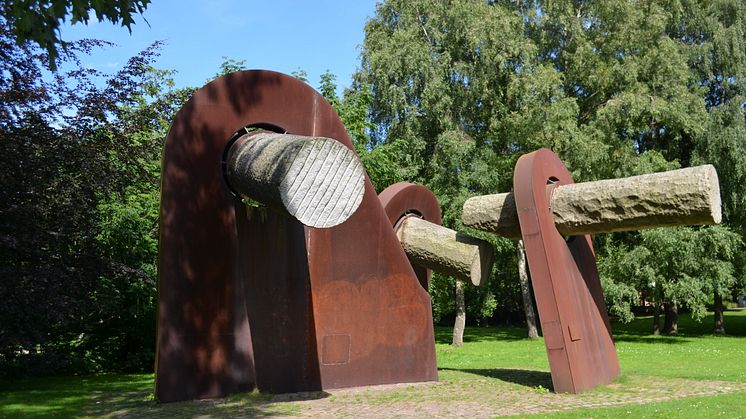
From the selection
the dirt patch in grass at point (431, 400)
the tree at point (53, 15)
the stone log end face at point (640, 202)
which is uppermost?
the tree at point (53, 15)

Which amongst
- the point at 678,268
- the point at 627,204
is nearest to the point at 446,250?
the point at 627,204

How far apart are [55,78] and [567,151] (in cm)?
1508

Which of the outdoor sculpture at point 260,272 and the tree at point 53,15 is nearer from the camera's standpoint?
the tree at point 53,15

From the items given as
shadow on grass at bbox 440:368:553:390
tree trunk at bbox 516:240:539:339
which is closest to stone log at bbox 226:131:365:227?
shadow on grass at bbox 440:368:553:390

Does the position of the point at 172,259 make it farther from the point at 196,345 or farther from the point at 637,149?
the point at 637,149

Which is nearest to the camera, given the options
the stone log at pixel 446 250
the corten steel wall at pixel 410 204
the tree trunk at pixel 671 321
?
the stone log at pixel 446 250

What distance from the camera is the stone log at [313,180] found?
231 inches

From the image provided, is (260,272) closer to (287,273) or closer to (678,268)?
(287,273)

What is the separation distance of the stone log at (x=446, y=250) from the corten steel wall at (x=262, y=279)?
81 cm

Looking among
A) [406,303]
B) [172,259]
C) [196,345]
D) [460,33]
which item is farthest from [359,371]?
[460,33]

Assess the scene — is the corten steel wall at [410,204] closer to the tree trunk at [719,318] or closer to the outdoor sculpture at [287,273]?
the outdoor sculpture at [287,273]

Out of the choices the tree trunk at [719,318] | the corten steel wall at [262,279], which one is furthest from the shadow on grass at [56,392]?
the tree trunk at [719,318]

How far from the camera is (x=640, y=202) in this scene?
7.58 meters

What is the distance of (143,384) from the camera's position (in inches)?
427
